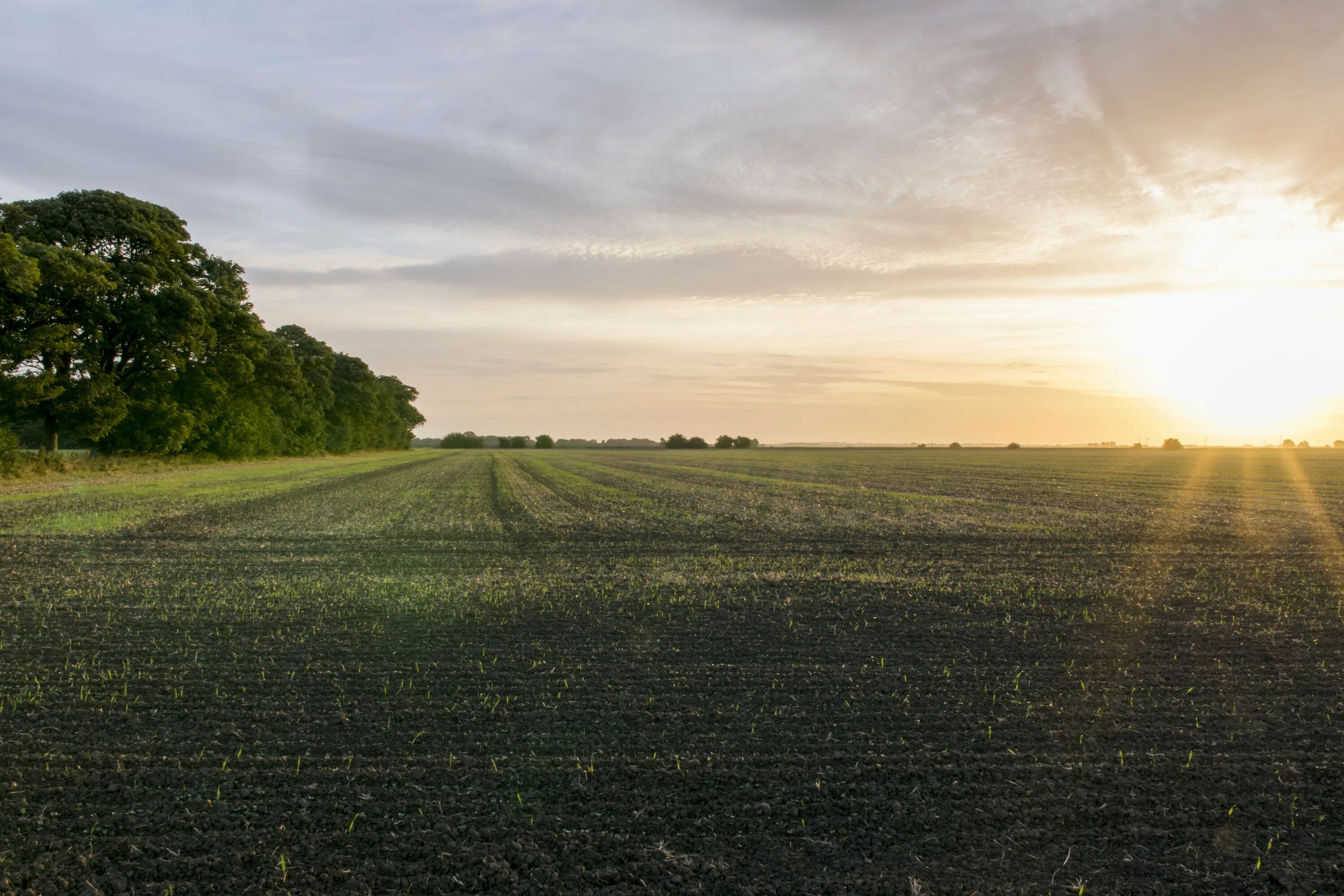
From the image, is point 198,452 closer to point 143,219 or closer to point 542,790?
point 143,219

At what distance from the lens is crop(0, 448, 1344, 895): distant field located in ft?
12.9

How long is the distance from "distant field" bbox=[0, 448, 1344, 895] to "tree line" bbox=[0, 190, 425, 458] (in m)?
17.5

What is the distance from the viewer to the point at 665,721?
5789mm

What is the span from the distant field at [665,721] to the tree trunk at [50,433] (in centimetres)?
2006

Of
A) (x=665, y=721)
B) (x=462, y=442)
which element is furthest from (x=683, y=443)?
→ (x=665, y=721)

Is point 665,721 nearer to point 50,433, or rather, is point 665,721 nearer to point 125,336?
point 50,433

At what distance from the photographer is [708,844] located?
405cm

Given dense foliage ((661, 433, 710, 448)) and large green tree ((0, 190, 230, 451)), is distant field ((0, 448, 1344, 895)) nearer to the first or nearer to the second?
large green tree ((0, 190, 230, 451))

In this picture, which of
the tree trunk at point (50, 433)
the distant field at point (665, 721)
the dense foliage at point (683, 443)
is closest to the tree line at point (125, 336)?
the tree trunk at point (50, 433)

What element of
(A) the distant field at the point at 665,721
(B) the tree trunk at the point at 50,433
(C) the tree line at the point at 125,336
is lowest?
(A) the distant field at the point at 665,721

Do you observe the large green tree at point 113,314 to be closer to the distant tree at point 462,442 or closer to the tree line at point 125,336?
the tree line at point 125,336

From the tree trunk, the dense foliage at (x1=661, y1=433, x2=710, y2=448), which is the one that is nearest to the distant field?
the tree trunk

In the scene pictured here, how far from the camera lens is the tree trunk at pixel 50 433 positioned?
30.3 meters

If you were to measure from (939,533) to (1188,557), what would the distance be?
4747mm
